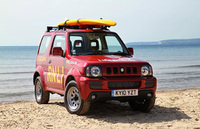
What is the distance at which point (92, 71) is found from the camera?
6723 millimetres

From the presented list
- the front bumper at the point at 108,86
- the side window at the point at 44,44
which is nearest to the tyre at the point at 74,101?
Answer: the front bumper at the point at 108,86

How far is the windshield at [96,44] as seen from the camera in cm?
773

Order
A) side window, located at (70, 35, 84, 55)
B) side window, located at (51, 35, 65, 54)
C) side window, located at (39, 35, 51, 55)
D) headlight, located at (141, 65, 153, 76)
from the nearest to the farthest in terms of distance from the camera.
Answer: headlight, located at (141, 65, 153, 76) < side window, located at (70, 35, 84, 55) < side window, located at (51, 35, 65, 54) < side window, located at (39, 35, 51, 55)

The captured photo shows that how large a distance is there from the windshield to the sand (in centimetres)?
134

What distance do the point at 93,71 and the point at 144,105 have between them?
1648 millimetres

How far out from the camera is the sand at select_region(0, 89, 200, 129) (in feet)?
21.0

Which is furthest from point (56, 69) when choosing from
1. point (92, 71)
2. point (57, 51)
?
point (92, 71)

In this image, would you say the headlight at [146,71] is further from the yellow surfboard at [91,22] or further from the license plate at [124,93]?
the yellow surfboard at [91,22]

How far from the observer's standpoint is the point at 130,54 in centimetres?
805

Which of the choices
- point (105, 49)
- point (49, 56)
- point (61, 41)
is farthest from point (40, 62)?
point (105, 49)

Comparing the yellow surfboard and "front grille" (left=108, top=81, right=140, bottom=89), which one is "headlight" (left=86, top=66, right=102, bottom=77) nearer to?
→ "front grille" (left=108, top=81, right=140, bottom=89)

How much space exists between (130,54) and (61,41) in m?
1.62

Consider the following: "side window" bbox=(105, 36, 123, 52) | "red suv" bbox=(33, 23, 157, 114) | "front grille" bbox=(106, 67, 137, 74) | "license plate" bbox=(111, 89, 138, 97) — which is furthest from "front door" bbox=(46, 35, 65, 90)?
"license plate" bbox=(111, 89, 138, 97)

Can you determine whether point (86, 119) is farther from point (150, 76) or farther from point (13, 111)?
point (13, 111)
